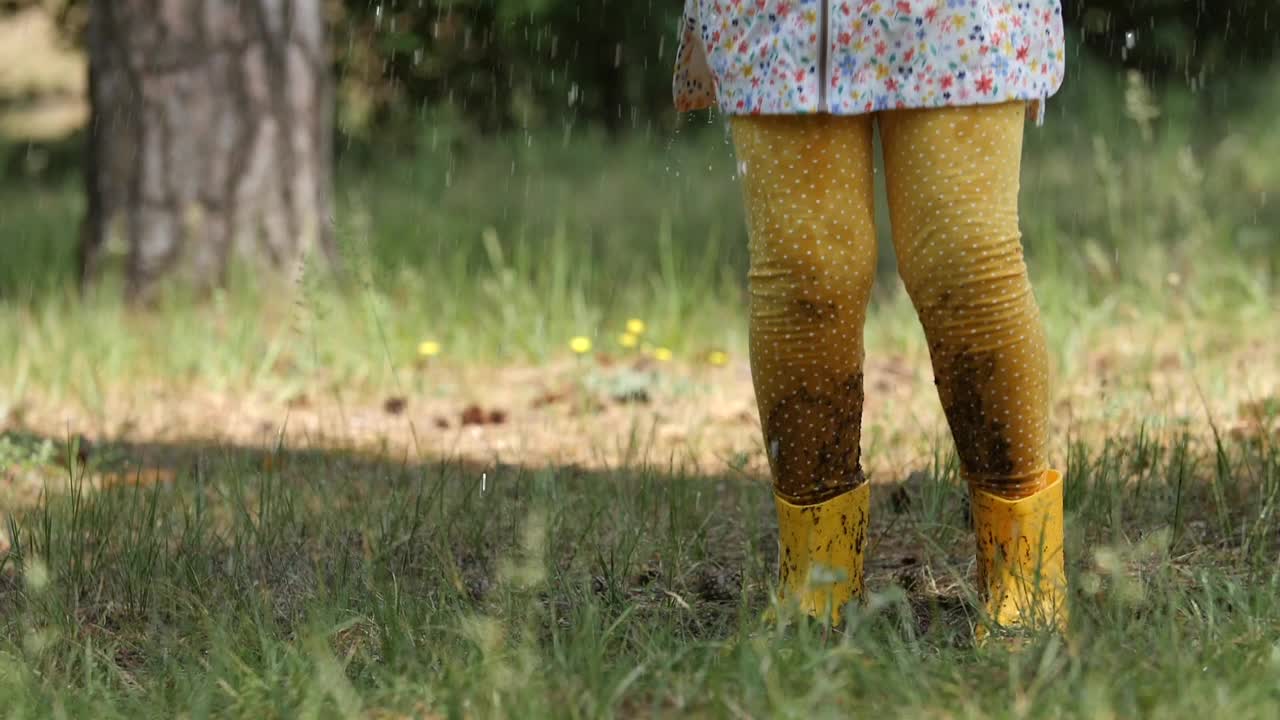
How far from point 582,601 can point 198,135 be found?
121 inches

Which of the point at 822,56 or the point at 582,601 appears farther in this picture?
the point at 582,601

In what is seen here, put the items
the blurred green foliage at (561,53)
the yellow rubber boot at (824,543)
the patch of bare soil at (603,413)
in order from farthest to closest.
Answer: the blurred green foliage at (561,53) → the patch of bare soil at (603,413) → the yellow rubber boot at (824,543)

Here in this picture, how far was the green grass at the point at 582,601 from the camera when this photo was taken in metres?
2.05

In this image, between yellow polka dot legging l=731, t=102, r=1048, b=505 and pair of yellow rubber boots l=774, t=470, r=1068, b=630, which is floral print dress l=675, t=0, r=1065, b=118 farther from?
pair of yellow rubber boots l=774, t=470, r=1068, b=630

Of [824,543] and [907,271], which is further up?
[907,271]

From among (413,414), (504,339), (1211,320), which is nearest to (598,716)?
(413,414)

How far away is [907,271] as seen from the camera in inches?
93.0

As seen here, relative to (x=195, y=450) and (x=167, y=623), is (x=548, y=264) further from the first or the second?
(x=167, y=623)

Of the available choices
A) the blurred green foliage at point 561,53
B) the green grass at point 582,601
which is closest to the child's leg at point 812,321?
the green grass at point 582,601

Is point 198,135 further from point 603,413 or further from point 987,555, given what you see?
point 987,555

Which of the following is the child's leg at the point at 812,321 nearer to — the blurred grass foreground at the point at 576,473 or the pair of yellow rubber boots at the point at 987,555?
the pair of yellow rubber boots at the point at 987,555

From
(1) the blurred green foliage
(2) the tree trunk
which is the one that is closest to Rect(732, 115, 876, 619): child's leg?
(2) the tree trunk

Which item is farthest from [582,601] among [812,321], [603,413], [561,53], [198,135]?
[561,53]

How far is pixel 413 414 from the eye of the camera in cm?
429
